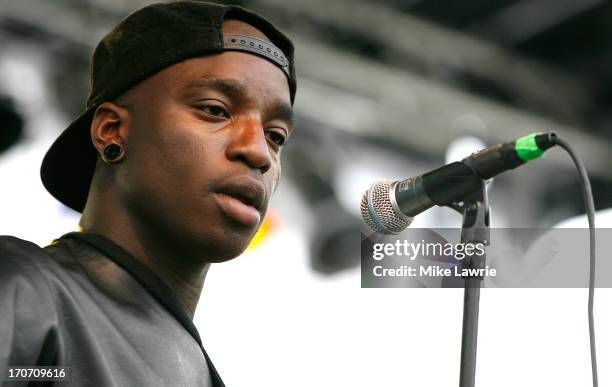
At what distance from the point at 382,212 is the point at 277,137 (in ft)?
1.27

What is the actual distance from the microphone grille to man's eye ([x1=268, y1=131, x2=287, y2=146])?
0.31 meters

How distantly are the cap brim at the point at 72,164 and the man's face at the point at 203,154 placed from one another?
0.75 ft

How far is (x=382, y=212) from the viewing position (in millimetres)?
2322

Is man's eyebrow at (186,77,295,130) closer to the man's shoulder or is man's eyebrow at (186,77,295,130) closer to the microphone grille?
the microphone grille

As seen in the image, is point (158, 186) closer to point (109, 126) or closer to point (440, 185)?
point (109, 126)

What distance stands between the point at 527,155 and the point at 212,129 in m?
0.71

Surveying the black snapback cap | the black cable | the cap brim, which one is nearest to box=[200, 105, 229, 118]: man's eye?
the black snapback cap

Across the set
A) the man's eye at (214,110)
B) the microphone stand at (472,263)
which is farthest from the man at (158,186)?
the microphone stand at (472,263)

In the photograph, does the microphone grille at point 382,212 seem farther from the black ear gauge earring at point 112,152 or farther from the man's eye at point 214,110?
the black ear gauge earring at point 112,152

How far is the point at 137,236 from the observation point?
93.4 inches

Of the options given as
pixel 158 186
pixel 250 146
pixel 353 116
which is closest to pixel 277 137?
pixel 250 146

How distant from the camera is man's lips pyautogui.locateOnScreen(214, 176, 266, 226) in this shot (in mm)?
2297

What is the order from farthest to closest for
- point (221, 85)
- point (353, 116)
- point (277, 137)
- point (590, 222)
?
point (353, 116)
point (277, 137)
point (221, 85)
point (590, 222)

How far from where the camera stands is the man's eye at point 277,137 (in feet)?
8.33
